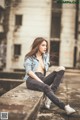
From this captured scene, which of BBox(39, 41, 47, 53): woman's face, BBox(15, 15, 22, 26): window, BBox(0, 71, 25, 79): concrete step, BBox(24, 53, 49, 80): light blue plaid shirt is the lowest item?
BBox(0, 71, 25, 79): concrete step

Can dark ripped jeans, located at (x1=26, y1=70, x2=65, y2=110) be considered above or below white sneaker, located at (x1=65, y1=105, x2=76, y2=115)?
above

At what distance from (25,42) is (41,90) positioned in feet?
67.1

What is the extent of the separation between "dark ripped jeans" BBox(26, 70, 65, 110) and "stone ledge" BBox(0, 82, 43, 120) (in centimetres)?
13

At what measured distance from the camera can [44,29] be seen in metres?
25.5

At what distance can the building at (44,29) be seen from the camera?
2533 cm

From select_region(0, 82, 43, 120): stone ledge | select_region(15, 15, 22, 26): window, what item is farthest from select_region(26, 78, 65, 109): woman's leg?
select_region(15, 15, 22, 26): window

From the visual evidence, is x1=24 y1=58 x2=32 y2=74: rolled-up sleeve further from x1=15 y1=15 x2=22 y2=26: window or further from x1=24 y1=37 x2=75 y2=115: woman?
x1=15 y1=15 x2=22 y2=26: window

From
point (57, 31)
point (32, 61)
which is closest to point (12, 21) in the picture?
point (57, 31)

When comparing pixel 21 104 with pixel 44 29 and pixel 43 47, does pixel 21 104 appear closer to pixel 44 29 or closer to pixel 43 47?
pixel 43 47

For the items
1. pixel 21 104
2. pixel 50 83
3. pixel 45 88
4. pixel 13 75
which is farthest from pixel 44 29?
pixel 21 104

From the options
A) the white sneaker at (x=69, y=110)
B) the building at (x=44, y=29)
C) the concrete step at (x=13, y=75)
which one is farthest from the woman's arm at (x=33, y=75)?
the building at (x=44, y=29)

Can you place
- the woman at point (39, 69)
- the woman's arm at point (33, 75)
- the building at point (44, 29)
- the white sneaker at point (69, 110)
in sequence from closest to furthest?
the white sneaker at point (69, 110), the woman at point (39, 69), the woman's arm at point (33, 75), the building at point (44, 29)

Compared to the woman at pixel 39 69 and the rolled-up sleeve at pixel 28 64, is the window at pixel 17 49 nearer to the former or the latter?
the woman at pixel 39 69

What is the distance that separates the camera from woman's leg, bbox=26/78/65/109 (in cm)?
493
